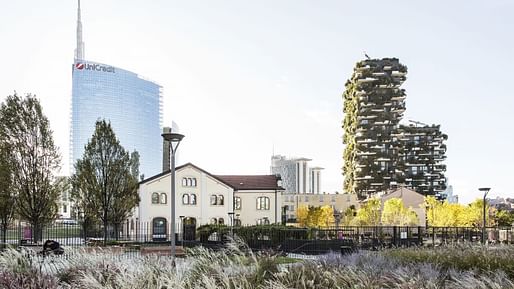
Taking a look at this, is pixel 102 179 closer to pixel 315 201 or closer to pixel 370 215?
pixel 370 215

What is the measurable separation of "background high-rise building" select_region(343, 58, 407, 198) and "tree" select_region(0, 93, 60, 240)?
247 feet

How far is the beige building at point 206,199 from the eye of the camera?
4650 centimetres

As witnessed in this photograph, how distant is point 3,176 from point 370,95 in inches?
3274

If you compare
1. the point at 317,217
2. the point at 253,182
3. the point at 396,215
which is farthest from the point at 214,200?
the point at 396,215

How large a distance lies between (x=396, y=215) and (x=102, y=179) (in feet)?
93.7

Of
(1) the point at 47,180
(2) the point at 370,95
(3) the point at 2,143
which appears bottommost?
(1) the point at 47,180

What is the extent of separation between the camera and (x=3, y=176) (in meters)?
24.5

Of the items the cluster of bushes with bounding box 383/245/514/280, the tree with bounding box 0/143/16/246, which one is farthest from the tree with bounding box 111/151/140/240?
the cluster of bushes with bounding box 383/245/514/280

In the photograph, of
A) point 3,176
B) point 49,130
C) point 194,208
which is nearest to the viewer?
point 3,176

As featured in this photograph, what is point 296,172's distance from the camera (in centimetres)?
17312

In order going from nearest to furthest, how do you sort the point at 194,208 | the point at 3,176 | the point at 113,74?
the point at 3,176 → the point at 194,208 → the point at 113,74

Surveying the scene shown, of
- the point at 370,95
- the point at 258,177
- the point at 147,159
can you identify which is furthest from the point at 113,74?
the point at 258,177

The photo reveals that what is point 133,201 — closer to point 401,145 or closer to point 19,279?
point 19,279

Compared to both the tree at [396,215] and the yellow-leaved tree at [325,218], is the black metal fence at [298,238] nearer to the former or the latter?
the tree at [396,215]
